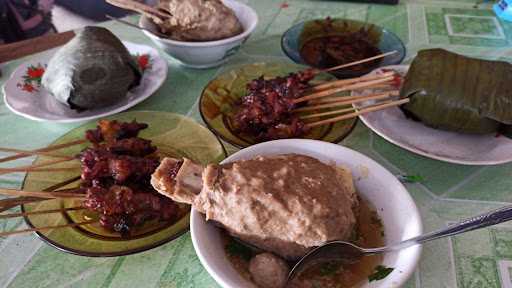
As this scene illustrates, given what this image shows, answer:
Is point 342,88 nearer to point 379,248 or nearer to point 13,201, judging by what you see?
point 379,248

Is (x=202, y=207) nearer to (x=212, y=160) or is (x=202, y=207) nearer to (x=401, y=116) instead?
(x=212, y=160)

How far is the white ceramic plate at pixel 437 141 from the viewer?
162cm

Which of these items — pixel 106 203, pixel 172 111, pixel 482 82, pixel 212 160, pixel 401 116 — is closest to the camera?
pixel 106 203

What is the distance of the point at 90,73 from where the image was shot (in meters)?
1.86

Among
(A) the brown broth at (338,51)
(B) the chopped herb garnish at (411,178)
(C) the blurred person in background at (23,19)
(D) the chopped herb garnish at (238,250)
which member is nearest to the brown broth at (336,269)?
(D) the chopped herb garnish at (238,250)

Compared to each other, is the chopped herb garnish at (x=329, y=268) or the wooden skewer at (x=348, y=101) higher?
the wooden skewer at (x=348, y=101)

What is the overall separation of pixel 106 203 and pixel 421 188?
1209 mm

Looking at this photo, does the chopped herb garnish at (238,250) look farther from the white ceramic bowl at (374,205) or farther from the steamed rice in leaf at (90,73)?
the steamed rice in leaf at (90,73)

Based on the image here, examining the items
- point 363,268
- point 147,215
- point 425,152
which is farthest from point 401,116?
point 147,215

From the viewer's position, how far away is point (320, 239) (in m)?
1.14

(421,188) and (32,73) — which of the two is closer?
(421,188)

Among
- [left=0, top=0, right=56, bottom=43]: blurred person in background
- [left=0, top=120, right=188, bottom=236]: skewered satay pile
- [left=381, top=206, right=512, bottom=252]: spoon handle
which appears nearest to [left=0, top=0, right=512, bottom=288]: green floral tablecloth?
[left=0, top=120, right=188, bottom=236]: skewered satay pile

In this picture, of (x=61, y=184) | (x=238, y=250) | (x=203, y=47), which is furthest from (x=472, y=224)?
(x=203, y=47)

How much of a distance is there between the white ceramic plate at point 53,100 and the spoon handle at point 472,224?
1387 mm
